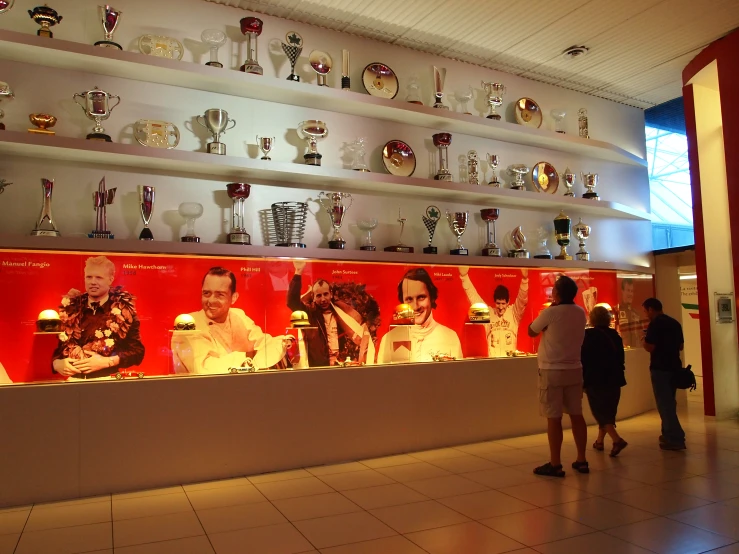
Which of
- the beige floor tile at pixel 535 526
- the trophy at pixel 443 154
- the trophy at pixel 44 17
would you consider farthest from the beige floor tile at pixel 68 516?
the trophy at pixel 443 154

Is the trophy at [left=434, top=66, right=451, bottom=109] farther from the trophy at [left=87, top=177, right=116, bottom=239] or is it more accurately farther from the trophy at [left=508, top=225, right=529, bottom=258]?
the trophy at [left=87, top=177, right=116, bottom=239]

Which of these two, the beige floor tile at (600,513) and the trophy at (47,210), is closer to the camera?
the beige floor tile at (600,513)

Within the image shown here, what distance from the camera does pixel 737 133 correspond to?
6324 mm

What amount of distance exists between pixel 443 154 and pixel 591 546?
4301 millimetres

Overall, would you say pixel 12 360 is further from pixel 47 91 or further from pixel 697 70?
pixel 697 70

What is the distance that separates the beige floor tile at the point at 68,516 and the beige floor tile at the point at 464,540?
194cm

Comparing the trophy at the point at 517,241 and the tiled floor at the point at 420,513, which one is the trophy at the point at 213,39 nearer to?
the tiled floor at the point at 420,513

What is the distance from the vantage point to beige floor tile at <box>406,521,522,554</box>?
307 cm

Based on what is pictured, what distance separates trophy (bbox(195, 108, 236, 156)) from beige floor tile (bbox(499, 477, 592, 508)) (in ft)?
11.3

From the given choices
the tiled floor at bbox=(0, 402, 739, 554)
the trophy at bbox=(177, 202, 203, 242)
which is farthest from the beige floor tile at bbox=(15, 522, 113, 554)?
the trophy at bbox=(177, 202, 203, 242)

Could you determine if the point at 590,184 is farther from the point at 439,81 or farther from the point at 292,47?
the point at 292,47

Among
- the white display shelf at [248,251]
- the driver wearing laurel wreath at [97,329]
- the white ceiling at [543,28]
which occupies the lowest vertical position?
the driver wearing laurel wreath at [97,329]

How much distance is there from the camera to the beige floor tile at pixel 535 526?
10.5 ft

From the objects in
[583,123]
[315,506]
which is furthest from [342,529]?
[583,123]
